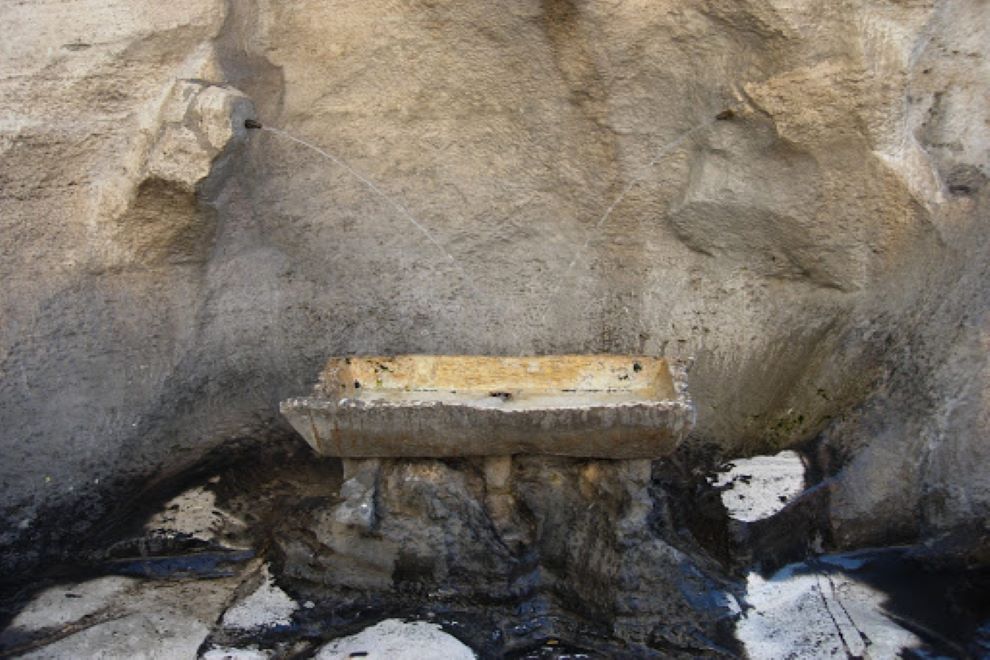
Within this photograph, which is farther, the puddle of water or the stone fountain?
the puddle of water

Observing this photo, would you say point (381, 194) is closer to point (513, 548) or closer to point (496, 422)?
point (496, 422)

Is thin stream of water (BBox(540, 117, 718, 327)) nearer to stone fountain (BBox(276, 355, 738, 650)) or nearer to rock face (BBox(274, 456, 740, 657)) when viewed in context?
stone fountain (BBox(276, 355, 738, 650))

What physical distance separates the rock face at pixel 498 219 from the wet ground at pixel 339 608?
0.19 metres

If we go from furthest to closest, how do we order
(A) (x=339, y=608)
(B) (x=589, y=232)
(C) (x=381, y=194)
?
1. (B) (x=589, y=232)
2. (C) (x=381, y=194)
3. (A) (x=339, y=608)

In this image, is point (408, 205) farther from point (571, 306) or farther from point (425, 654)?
point (425, 654)

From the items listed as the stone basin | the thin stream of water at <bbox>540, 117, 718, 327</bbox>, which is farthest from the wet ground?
the thin stream of water at <bbox>540, 117, 718, 327</bbox>

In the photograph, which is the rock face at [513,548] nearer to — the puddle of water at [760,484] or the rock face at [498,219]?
the puddle of water at [760,484]

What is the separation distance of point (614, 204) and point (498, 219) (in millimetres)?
539

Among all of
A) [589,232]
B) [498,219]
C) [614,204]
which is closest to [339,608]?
[498,219]

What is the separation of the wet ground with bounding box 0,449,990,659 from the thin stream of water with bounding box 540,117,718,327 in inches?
43.5

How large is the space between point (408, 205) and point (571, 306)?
2.92 ft

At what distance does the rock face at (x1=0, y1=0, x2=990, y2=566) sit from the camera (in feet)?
13.3

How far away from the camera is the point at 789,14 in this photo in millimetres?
3957

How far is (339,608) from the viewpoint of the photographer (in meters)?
3.85
